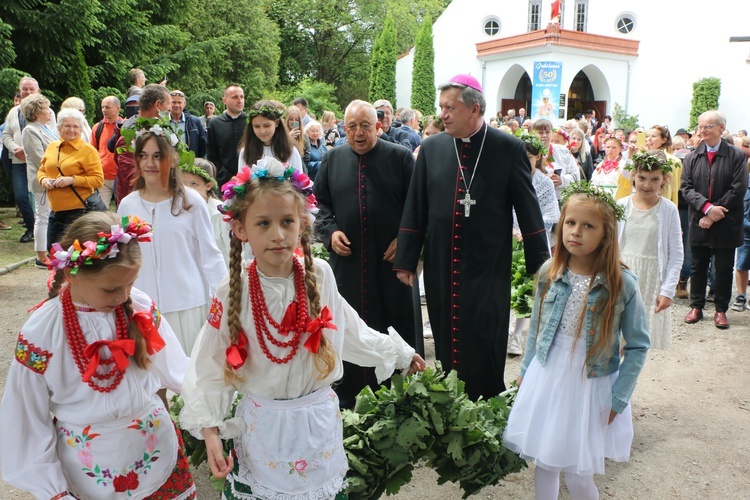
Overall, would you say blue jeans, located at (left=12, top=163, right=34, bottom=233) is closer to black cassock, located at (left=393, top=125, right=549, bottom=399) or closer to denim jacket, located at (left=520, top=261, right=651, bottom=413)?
black cassock, located at (left=393, top=125, right=549, bottom=399)

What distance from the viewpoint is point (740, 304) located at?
26.9ft

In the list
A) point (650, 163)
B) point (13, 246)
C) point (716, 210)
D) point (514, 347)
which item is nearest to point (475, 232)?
point (650, 163)

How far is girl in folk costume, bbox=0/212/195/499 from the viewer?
2377mm

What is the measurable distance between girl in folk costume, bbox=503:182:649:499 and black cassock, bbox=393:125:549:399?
40.8 inches

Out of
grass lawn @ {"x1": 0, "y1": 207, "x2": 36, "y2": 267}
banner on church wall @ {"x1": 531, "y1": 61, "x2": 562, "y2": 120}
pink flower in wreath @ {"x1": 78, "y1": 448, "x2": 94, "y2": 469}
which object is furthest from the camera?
banner on church wall @ {"x1": 531, "y1": 61, "x2": 562, "y2": 120}

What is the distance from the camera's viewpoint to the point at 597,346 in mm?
3281

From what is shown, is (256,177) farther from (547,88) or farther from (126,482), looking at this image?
(547,88)

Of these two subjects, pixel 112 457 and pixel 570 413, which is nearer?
pixel 112 457

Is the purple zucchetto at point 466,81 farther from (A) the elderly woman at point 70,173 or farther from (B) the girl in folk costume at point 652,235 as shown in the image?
(A) the elderly woman at point 70,173

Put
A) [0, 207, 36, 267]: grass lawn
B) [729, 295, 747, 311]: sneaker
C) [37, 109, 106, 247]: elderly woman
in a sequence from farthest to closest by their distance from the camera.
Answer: [0, 207, 36, 267]: grass lawn
[729, 295, 747, 311]: sneaker
[37, 109, 106, 247]: elderly woman

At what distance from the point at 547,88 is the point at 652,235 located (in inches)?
1083

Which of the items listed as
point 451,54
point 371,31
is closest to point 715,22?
point 451,54

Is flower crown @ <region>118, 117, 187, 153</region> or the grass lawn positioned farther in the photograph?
the grass lawn

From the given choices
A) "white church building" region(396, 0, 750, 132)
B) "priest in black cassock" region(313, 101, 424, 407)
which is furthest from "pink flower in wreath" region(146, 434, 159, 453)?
"white church building" region(396, 0, 750, 132)
